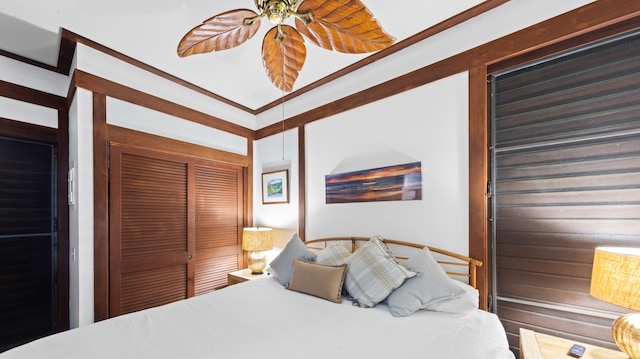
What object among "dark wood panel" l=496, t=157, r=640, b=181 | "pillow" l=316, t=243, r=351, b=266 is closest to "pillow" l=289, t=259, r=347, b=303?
"pillow" l=316, t=243, r=351, b=266

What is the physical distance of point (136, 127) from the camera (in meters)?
2.66

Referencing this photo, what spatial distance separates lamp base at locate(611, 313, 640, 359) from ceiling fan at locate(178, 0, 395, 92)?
1718mm

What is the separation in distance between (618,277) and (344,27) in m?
1.72

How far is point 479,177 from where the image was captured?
1954 millimetres

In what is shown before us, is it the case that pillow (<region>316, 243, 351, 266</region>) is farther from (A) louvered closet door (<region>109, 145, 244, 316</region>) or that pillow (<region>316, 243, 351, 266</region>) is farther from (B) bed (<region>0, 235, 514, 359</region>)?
(A) louvered closet door (<region>109, 145, 244, 316</region>)

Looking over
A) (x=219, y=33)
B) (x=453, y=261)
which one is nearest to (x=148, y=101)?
(x=219, y=33)

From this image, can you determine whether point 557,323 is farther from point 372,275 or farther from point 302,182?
point 302,182

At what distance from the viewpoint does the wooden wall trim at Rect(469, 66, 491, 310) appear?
1.93m

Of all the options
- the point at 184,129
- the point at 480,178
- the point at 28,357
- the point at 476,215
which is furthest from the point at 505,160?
the point at 184,129

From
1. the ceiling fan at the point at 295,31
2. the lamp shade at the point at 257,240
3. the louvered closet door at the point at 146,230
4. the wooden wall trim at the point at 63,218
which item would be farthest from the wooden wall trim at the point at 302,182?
the wooden wall trim at the point at 63,218

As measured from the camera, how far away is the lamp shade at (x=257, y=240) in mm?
3141

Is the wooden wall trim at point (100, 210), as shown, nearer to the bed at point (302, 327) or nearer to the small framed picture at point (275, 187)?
the bed at point (302, 327)

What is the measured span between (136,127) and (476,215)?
3097 millimetres

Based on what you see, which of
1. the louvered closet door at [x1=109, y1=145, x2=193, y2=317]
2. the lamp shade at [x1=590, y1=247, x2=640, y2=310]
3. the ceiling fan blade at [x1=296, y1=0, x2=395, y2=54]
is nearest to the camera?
the lamp shade at [x1=590, y1=247, x2=640, y2=310]
